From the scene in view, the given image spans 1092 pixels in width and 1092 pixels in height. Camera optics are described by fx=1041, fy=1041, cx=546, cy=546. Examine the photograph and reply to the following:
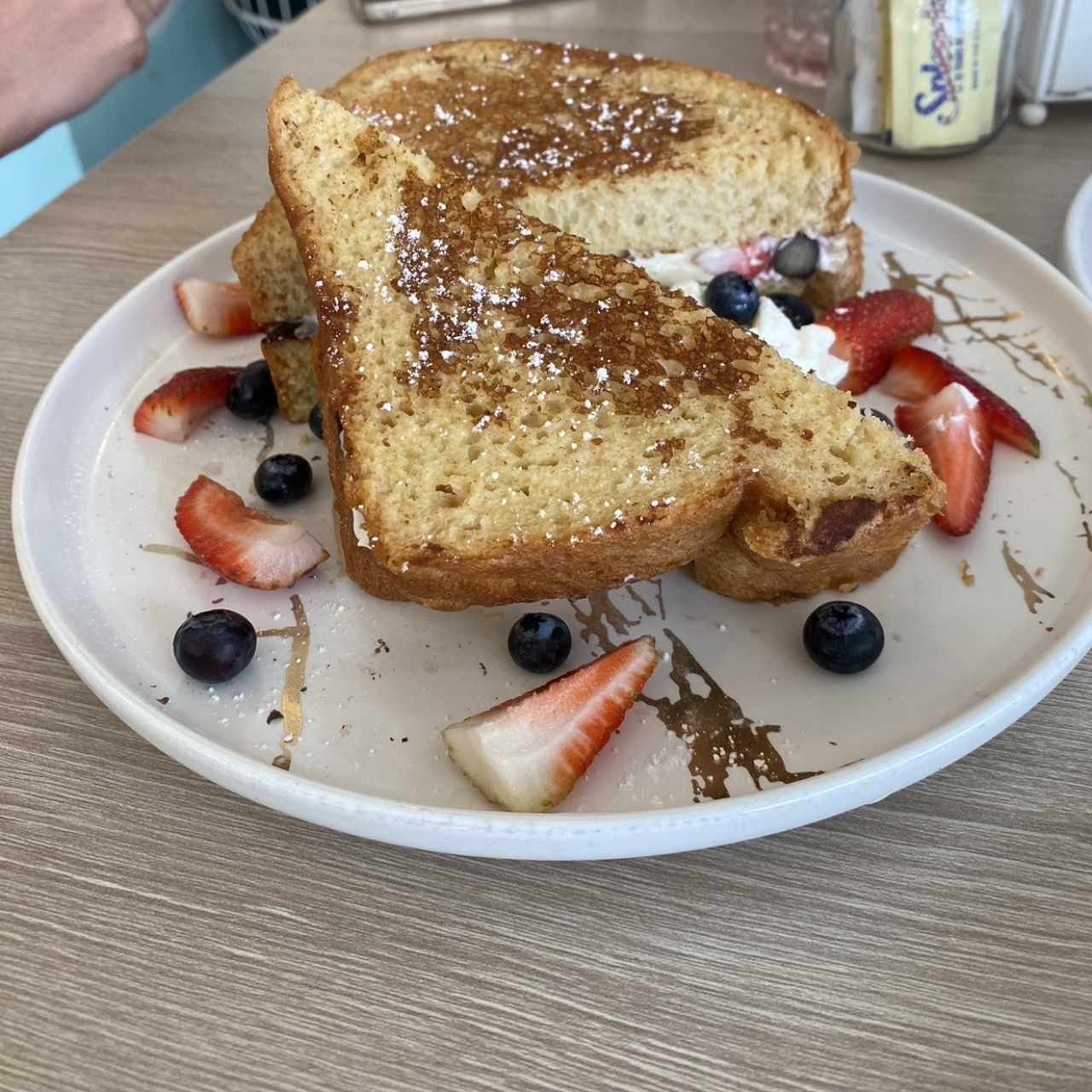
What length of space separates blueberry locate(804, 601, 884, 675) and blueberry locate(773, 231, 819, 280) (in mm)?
808

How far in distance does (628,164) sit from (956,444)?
2.29 feet

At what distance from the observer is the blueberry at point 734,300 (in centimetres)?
158

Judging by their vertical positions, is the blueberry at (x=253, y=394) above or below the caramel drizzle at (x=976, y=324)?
above

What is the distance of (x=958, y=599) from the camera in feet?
4.00

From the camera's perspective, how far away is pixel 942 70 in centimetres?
196

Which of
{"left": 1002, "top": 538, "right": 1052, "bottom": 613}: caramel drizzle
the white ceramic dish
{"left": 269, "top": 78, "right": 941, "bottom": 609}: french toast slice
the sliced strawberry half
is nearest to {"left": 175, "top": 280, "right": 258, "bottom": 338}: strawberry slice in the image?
{"left": 269, "top": 78, "right": 941, "bottom": 609}: french toast slice

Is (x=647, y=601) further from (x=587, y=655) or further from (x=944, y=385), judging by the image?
(x=944, y=385)

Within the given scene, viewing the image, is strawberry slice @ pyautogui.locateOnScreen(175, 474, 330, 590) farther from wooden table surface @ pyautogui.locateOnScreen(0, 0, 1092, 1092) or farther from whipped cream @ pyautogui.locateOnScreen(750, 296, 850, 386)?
whipped cream @ pyautogui.locateOnScreen(750, 296, 850, 386)

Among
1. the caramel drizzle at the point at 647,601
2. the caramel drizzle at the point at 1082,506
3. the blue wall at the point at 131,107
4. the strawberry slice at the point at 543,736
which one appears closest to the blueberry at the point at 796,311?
the caramel drizzle at the point at 1082,506

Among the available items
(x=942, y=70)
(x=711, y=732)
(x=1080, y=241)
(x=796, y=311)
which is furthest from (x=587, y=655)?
(x=942, y=70)

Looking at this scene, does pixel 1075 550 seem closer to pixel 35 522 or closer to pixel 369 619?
pixel 369 619

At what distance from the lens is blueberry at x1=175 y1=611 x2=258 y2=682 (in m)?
1.13

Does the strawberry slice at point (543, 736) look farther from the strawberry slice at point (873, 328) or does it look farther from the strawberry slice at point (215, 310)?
the strawberry slice at point (215, 310)

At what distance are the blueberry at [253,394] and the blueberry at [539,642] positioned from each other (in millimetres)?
617
